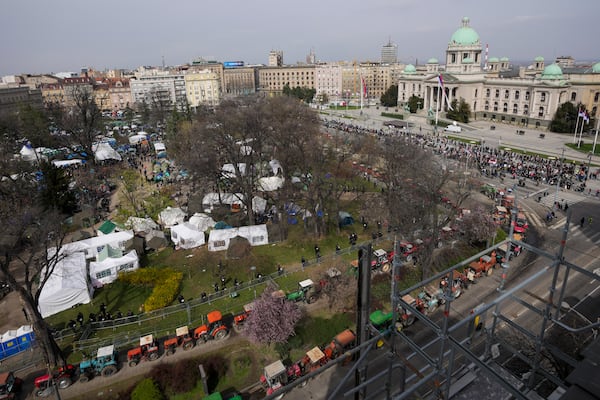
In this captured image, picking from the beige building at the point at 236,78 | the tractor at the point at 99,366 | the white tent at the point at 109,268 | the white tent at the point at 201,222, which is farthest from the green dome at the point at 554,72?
the beige building at the point at 236,78

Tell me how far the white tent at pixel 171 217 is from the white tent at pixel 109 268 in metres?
7.30

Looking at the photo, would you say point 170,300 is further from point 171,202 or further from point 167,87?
point 167,87

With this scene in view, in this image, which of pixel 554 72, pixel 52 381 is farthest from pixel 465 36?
pixel 52 381

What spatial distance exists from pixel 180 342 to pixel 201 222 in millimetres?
13468

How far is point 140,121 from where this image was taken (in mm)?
92312

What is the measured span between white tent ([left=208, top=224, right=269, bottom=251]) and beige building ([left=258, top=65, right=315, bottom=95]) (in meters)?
126

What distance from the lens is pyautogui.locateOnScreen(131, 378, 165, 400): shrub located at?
48.1ft

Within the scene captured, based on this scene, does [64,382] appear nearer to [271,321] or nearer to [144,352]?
[144,352]

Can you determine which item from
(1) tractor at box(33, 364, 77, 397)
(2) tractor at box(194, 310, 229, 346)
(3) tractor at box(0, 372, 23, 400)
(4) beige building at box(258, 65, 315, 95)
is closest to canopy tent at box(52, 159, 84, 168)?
(3) tractor at box(0, 372, 23, 400)

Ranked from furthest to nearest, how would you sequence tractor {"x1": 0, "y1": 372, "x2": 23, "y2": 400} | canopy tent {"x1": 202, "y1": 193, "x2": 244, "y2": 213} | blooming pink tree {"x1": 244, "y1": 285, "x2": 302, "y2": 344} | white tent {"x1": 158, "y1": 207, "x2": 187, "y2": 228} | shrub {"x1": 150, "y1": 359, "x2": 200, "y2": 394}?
canopy tent {"x1": 202, "y1": 193, "x2": 244, "y2": 213}, white tent {"x1": 158, "y1": 207, "x2": 187, "y2": 228}, blooming pink tree {"x1": 244, "y1": 285, "x2": 302, "y2": 344}, shrub {"x1": 150, "y1": 359, "x2": 200, "y2": 394}, tractor {"x1": 0, "y1": 372, "x2": 23, "y2": 400}

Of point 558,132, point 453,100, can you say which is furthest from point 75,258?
point 453,100

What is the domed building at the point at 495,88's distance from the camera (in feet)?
224

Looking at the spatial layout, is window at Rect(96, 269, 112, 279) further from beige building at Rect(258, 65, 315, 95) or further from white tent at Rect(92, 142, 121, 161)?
beige building at Rect(258, 65, 315, 95)

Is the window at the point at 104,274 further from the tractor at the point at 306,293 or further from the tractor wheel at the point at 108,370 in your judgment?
the tractor at the point at 306,293
